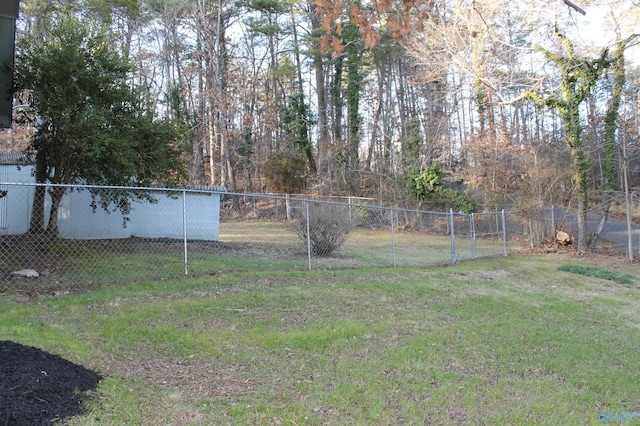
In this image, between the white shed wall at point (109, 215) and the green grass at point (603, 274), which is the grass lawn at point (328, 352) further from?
the white shed wall at point (109, 215)

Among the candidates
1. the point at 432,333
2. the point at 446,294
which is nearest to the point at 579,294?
the point at 446,294

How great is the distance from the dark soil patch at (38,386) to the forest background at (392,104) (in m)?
14.2

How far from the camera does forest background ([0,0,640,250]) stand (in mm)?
17297

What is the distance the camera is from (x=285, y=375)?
406 cm

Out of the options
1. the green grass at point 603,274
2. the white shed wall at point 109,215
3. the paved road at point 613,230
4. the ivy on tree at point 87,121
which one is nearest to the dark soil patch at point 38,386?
the ivy on tree at point 87,121

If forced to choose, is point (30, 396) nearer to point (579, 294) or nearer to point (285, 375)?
point (285, 375)

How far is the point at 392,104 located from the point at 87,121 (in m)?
30.0

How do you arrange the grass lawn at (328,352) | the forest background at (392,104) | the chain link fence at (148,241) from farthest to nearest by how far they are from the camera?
the forest background at (392,104) < the chain link fence at (148,241) < the grass lawn at (328,352)

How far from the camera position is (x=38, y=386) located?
3.08 metres

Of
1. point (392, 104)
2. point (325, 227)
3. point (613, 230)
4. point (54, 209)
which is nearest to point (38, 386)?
point (54, 209)

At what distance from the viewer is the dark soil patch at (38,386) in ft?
9.16

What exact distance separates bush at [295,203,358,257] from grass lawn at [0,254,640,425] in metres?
3.55

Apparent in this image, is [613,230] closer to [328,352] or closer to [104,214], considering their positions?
[104,214]

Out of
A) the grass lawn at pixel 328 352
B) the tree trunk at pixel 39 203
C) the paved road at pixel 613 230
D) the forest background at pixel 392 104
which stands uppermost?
the forest background at pixel 392 104
